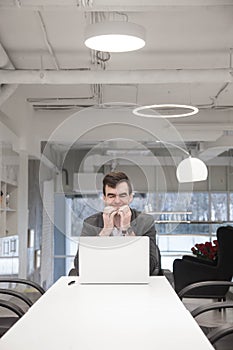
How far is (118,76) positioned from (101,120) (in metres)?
2.86

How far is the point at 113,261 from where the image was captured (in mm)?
2535

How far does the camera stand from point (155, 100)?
692 cm

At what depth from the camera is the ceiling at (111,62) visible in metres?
3.89

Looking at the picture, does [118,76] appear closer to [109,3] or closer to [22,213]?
[109,3]

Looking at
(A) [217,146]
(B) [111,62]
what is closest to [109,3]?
(B) [111,62]

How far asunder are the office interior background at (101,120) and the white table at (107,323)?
299 mm

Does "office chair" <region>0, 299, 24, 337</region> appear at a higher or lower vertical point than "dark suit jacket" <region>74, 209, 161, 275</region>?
lower

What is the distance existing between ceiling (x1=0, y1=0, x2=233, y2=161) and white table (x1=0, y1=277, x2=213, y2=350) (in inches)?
27.5

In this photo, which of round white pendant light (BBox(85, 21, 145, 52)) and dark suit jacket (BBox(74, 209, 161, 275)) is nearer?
dark suit jacket (BBox(74, 209, 161, 275))

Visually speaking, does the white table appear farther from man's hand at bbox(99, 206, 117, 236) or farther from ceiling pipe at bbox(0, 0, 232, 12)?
ceiling pipe at bbox(0, 0, 232, 12)

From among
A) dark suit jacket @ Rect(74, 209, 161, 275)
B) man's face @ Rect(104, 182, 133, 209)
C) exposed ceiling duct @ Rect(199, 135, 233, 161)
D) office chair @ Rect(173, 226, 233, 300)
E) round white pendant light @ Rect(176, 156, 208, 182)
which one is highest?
exposed ceiling duct @ Rect(199, 135, 233, 161)

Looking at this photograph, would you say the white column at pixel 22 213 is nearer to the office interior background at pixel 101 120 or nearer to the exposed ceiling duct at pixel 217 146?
the office interior background at pixel 101 120

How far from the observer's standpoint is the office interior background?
6.82 ft

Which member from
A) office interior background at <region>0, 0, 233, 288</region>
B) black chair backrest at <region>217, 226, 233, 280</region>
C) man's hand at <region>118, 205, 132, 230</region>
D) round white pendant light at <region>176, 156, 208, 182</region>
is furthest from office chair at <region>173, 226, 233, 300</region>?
man's hand at <region>118, 205, 132, 230</region>
